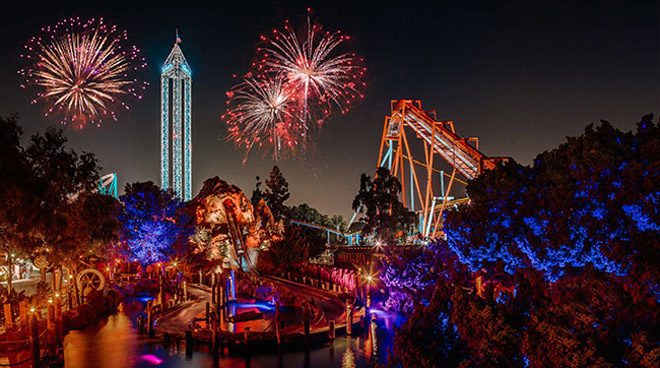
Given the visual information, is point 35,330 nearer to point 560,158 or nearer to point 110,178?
point 560,158

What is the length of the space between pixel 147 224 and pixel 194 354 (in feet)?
76.2

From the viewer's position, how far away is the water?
16359mm

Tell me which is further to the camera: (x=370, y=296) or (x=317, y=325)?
(x=370, y=296)

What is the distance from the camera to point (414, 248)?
26.4m

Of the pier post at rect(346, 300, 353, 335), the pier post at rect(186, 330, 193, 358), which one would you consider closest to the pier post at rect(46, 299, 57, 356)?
the pier post at rect(186, 330, 193, 358)

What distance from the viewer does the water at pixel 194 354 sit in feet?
53.7

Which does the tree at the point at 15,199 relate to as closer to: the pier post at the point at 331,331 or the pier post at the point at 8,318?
the pier post at the point at 8,318

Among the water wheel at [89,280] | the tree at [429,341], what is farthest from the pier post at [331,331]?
the water wheel at [89,280]

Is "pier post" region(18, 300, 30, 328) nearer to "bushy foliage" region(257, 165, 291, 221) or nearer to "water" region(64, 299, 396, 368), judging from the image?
"water" region(64, 299, 396, 368)

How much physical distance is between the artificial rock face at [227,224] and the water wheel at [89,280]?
691 inches

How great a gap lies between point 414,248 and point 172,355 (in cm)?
1457

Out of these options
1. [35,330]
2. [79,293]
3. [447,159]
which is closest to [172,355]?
[35,330]

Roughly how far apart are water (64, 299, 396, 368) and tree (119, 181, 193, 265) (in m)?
17.2

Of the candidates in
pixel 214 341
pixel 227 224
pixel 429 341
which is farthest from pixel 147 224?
pixel 429 341
